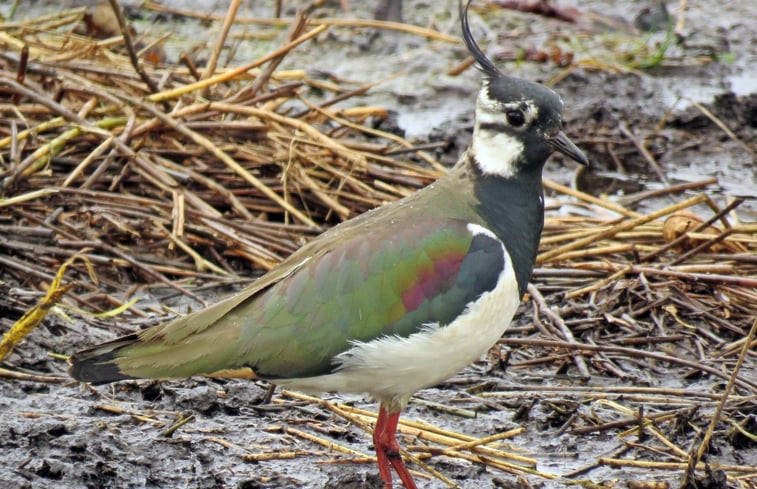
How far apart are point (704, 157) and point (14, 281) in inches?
187

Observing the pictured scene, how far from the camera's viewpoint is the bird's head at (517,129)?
4.29 m

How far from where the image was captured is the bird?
3959 mm

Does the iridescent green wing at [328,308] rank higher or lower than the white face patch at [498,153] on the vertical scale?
lower

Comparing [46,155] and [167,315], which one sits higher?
[46,155]

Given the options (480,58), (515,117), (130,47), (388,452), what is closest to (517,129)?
(515,117)

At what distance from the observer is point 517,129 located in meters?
4.32

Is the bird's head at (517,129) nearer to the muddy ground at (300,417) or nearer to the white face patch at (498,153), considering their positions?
the white face patch at (498,153)

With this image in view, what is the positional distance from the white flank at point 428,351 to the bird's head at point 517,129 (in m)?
0.48

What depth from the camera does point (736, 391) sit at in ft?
16.1

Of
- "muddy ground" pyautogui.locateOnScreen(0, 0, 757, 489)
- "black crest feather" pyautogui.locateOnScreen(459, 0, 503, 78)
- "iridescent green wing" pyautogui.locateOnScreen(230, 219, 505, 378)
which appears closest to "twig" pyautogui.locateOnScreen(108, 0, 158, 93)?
"muddy ground" pyautogui.locateOnScreen(0, 0, 757, 489)

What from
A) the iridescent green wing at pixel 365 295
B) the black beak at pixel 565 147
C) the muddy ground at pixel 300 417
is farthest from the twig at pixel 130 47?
the black beak at pixel 565 147

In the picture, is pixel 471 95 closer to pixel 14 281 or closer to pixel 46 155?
pixel 46 155

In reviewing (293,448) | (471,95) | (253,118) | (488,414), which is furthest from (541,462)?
(471,95)

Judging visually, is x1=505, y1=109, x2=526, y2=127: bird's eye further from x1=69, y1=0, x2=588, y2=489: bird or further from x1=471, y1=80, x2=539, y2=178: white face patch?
x1=69, y1=0, x2=588, y2=489: bird
